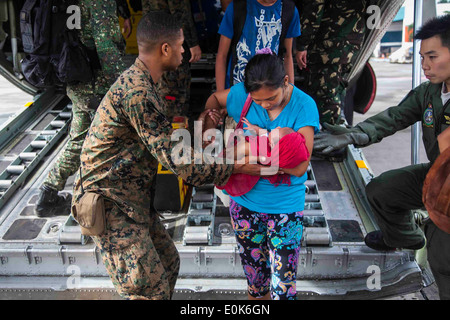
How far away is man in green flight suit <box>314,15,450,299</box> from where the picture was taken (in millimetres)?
2158

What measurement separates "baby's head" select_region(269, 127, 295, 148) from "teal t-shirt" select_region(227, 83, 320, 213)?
0.07 m

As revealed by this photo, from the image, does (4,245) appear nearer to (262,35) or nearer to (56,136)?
(56,136)

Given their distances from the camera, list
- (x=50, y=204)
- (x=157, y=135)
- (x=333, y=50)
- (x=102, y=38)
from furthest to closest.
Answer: (x=333, y=50) → (x=50, y=204) → (x=102, y=38) → (x=157, y=135)

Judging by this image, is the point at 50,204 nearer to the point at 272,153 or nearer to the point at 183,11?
the point at 183,11

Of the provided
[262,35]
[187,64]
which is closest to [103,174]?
[262,35]

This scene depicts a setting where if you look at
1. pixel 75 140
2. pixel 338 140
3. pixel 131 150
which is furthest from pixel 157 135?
pixel 75 140

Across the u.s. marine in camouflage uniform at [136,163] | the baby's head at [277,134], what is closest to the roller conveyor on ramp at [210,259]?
the u.s. marine in camouflage uniform at [136,163]

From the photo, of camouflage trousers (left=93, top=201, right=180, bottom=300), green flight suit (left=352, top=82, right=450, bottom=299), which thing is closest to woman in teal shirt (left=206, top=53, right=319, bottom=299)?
camouflage trousers (left=93, top=201, right=180, bottom=300)

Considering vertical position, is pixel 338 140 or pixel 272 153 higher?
pixel 272 153

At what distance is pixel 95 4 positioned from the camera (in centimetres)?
317

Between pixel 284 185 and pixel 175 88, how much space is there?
2154 millimetres

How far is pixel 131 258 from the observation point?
213 centimetres

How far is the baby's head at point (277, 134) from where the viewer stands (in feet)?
6.77
